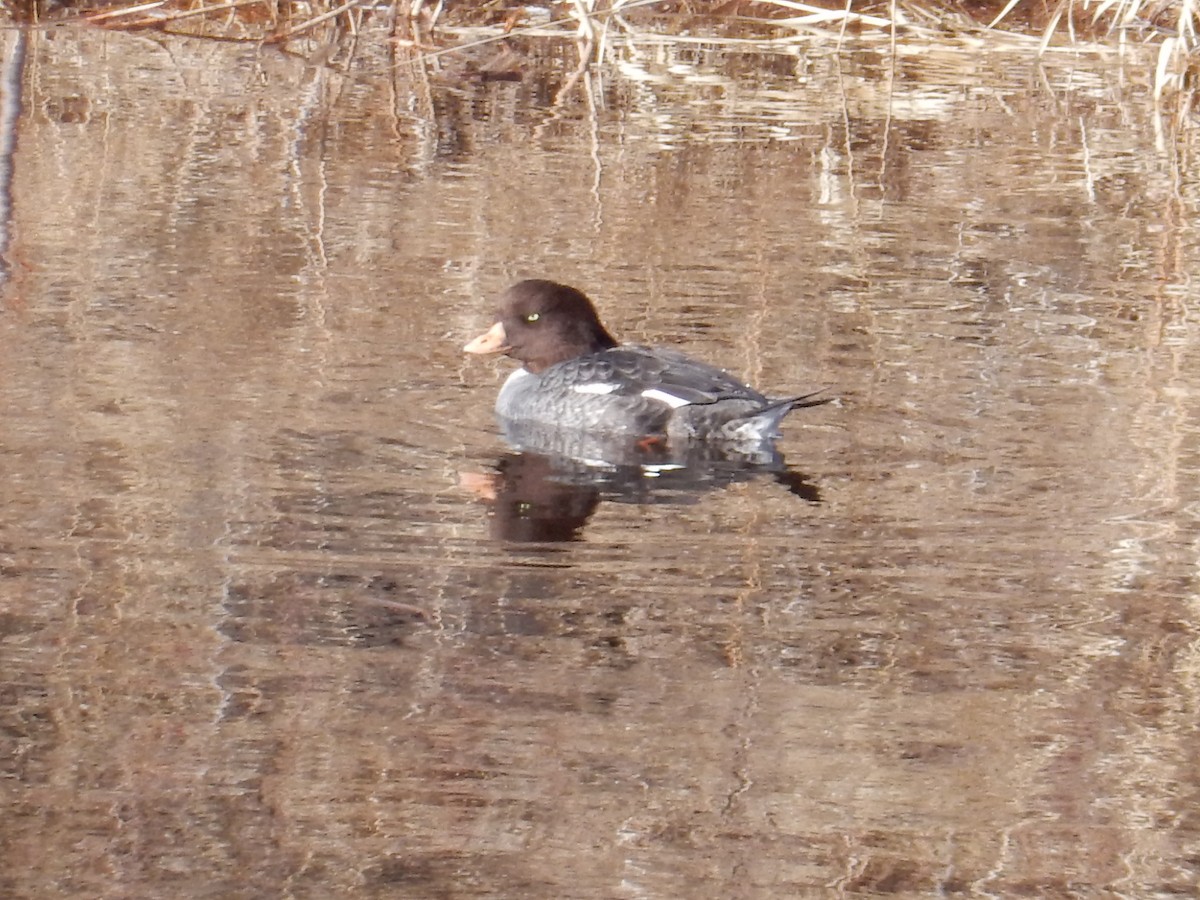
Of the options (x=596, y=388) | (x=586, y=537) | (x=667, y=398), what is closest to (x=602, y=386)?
(x=596, y=388)

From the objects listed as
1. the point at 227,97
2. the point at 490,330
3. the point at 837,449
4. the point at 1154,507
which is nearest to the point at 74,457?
the point at 490,330

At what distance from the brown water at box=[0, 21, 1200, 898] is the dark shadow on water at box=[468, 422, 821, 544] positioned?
0.03 m

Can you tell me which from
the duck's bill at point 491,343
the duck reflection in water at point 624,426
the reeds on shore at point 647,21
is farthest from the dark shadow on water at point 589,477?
the reeds on shore at point 647,21

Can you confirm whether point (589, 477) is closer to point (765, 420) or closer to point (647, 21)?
point (765, 420)

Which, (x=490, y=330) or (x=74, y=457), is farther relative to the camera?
(x=490, y=330)

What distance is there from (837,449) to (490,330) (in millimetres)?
1474

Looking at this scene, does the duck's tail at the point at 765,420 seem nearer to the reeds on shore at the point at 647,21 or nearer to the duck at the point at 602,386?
the duck at the point at 602,386

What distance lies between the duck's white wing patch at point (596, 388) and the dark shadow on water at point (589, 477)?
5.6 inches

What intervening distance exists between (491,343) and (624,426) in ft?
2.48

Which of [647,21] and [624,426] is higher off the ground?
[647,21]

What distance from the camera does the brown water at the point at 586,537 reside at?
12.0ft

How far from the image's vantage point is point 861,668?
14.5 ft

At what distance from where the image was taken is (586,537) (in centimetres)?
534

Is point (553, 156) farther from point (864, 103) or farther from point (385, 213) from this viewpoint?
point (864, 103)
